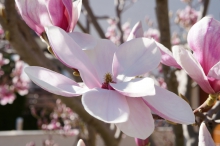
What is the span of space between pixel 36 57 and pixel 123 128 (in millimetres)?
971

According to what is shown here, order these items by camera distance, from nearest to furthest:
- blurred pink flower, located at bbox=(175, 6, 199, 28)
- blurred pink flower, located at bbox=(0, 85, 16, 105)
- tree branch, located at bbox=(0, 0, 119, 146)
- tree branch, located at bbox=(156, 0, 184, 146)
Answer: tree branch, located at bbox=(0, 0, 119, 146)
tree branch, located at bbox=(156, 0, 184, 146)
blurred pink flower, located at bbox=(0, 85, 16, 105)
blurred pink flower, located at bbox=(175, 6, 199, 28)

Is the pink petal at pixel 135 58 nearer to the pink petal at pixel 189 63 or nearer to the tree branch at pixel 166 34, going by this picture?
the pink petal at pixel 189 63

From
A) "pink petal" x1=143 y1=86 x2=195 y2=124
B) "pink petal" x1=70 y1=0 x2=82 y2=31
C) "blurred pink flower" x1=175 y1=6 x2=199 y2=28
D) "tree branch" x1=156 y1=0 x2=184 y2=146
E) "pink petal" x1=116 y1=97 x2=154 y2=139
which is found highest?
"pink petal" x1=70 y1=0 x2=82 y2=31

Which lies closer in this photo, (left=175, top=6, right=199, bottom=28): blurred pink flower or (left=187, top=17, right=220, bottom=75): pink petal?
(left=187, top=17, right=220, bottom=75): pink petal

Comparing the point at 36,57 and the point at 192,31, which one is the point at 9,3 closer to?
the point at 36,57

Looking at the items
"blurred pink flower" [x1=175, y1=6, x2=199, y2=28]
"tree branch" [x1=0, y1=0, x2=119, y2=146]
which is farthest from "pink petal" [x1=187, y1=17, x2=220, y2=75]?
"blurred pink flower" [x1=175, y1=6, x2=199, y2=28]

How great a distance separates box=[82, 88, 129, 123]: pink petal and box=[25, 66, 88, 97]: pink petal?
0.08 ft

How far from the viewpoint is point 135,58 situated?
43 cm

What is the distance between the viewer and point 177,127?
1484 millimetres

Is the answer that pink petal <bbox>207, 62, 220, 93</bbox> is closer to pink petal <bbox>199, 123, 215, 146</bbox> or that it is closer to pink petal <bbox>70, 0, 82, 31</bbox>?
pink petal <bbox>199, 123, 215, 146</bbox>

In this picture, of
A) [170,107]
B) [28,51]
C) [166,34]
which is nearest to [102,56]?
[170,107]

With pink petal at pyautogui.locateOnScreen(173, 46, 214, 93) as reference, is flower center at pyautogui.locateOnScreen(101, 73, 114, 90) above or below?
below

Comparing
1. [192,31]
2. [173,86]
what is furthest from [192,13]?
[192,31]

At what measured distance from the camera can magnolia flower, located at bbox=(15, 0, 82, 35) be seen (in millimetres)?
502
